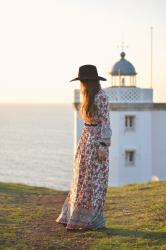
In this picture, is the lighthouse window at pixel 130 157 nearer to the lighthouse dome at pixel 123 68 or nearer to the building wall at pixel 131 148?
the building wall at pixel 131 148

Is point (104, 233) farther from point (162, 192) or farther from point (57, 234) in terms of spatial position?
point (162, 192)

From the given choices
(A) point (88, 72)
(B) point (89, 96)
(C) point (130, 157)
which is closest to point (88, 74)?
(A) point (88, 72)

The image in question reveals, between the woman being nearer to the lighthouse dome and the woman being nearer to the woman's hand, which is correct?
the woman's hand

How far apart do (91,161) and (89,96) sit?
2.69ft

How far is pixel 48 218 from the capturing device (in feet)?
30.4

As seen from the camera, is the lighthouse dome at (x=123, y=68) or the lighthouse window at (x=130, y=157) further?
the lighthouse dome at (x=123, y=68)

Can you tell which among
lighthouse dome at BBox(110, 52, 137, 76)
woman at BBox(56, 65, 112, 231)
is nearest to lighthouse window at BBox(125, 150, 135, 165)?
lighthouse dome at BBox(110, 52, 137, 76)

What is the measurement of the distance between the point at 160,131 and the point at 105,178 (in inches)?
712

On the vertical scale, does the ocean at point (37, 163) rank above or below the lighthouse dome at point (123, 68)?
below

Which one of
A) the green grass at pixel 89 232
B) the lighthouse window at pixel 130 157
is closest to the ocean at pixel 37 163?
the lighthouse window at pixel 130 157

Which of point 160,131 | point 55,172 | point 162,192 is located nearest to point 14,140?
point 55,172

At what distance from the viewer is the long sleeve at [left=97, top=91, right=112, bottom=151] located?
7746mm

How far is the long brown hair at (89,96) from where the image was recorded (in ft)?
25.6

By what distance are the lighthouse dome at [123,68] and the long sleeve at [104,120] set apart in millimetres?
18662
